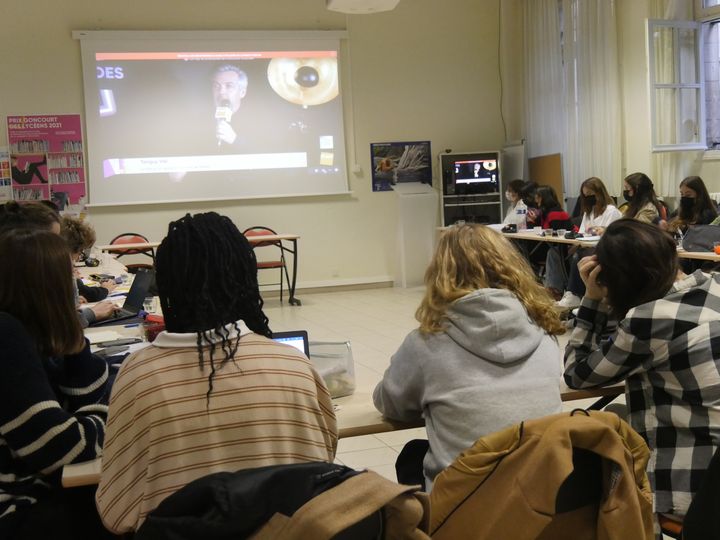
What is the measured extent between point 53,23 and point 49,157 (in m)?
1.42

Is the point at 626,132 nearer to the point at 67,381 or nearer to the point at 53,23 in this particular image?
the point at 53,23

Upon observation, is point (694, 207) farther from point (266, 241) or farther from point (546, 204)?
point (266, 241)

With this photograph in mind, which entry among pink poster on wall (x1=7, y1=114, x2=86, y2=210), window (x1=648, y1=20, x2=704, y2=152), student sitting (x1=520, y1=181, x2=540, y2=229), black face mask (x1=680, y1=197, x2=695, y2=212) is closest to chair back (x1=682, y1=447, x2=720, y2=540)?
black face mask (x1=680, y1=197, x2=695, y2=212)

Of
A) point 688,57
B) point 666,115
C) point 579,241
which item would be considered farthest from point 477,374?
point 688,57

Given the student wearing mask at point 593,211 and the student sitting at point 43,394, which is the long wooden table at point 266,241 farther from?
the student sitting at point 43,394

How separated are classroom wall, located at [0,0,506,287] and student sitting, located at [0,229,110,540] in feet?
23.2

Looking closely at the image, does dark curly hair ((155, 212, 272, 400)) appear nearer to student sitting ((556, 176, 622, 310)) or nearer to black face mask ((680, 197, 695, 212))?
student sitting ((556, 176, 622, 310))

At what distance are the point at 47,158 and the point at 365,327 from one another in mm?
4187

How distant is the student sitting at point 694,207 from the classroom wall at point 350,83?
11.9ft

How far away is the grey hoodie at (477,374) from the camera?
1.68 m

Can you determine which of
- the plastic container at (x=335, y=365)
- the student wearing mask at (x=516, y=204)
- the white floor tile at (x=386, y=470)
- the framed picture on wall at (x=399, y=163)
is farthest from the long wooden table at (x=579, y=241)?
the plastic container at (x=335, y=365)

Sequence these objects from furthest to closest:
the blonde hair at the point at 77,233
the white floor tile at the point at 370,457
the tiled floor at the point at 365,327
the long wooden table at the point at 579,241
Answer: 1. the long wooden table at the point at 579,241
2. the blonde hair at the point at 77,233
3. the tiled floor at the point at 365,327
4. the white floor tile at the point at 370,457

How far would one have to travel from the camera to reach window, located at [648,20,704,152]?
7.35m

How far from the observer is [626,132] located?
803cm
